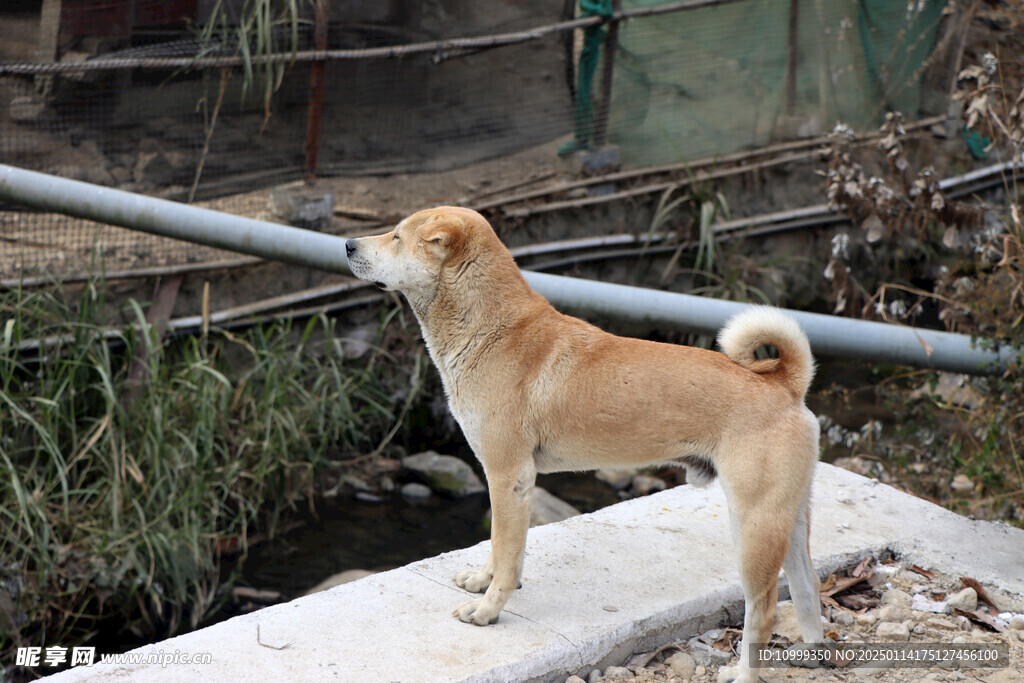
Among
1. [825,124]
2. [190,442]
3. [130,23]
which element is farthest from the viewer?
[825,124]

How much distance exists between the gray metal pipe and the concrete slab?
727 mm

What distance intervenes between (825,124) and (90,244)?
628 cm

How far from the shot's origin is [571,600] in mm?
3199

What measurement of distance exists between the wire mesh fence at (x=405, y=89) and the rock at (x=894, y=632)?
458cm

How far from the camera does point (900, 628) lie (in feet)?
10.4

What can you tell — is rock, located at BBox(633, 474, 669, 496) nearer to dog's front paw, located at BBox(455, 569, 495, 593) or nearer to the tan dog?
dog's front paw, located at BBox(455, 569, 495, 593)

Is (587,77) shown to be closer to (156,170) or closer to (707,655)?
(156,170)

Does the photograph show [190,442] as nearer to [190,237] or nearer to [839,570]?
[190,237]

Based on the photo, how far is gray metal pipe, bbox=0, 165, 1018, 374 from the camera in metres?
3.55

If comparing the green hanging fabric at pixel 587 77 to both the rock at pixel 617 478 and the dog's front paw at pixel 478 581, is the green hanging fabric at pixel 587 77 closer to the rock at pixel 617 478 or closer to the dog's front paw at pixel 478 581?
the rock at pixel 617 478

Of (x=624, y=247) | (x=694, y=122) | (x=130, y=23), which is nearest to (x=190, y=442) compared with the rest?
(x=130, y=23)

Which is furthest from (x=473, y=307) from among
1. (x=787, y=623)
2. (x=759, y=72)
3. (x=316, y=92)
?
(x=759, y=72)

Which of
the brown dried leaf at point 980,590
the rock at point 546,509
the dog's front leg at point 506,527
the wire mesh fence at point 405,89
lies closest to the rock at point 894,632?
the brown dried leaf at point 980,590

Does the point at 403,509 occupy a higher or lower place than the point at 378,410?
lower
